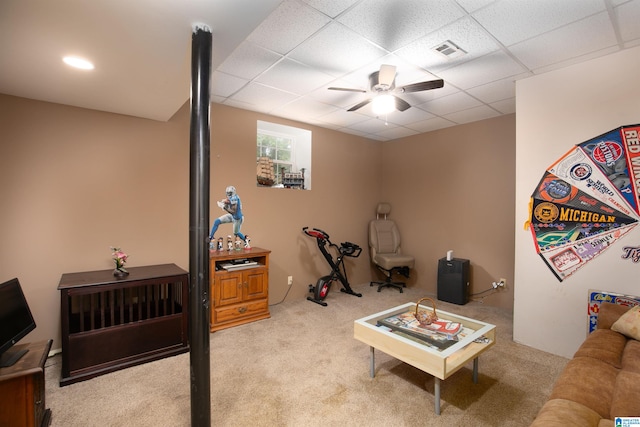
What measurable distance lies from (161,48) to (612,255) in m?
3.81

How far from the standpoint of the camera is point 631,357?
1.67 metres

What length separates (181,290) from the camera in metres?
2.84

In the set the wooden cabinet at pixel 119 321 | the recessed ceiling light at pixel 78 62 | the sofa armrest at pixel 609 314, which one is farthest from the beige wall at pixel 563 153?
the recessed ceiling light at pixel 78 62

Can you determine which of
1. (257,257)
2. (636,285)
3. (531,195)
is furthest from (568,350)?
(257,257)

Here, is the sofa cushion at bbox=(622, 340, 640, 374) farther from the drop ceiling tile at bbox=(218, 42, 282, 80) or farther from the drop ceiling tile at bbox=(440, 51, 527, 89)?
the drop ceiling tile at bbox=(218, 42, 282, 80)

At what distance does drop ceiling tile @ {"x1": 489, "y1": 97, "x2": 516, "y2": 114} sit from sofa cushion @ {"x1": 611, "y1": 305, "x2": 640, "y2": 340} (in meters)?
2.48

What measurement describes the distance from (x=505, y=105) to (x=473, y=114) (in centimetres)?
43

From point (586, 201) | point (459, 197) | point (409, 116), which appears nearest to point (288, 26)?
point (409, 116)

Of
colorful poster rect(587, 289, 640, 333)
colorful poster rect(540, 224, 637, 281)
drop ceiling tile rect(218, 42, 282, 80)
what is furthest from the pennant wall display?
drop ceiling tile rect(218, 42, 282, 80)

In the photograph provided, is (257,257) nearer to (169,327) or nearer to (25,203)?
(169,327)

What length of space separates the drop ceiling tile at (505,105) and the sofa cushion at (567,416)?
10.7 ft

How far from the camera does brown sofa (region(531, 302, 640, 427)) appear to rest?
124 centimetres

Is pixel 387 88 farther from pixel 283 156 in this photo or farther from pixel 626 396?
pixel 626 396

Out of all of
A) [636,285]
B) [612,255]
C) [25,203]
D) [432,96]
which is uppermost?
[432,96]
